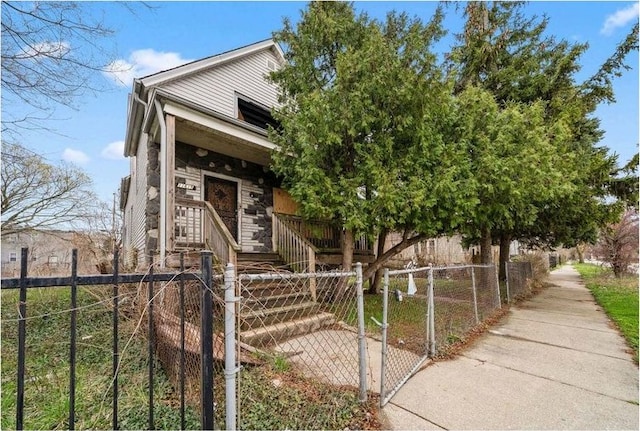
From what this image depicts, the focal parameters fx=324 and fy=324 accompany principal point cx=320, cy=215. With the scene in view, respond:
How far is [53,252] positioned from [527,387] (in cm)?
1732

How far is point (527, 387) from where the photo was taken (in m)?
3.48

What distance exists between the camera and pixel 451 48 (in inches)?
392

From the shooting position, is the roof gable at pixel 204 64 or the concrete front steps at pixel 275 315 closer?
the concrete front steps at pixel 275 315

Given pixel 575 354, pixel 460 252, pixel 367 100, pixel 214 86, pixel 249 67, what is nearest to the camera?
pixel 575 354

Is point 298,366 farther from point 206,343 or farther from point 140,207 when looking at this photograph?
point 140,207

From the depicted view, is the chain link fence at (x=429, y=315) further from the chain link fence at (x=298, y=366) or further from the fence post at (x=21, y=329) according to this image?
the fence post at (x=21, y=329)

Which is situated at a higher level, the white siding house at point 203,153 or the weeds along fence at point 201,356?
the white siding house at point 203,153

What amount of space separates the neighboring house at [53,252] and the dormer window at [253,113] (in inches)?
230

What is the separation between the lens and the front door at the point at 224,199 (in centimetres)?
805

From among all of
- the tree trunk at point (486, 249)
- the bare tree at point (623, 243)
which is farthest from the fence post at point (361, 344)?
the bare tree at point (623, 243)

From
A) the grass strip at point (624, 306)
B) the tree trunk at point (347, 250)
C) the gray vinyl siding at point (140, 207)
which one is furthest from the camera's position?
the gray vinyl siding at point (140, 207)

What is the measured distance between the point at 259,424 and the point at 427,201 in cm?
432

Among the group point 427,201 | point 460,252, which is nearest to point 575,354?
point 427,201

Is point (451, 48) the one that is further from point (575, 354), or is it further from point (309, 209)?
point (575, 354)
